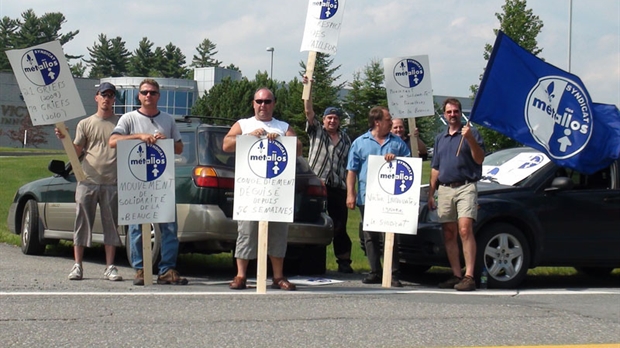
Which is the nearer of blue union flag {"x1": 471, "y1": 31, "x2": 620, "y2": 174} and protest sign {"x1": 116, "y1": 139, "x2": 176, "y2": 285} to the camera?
protest sign {"x1": 116, "y1": 139, "x2": 176, "y2": 285}

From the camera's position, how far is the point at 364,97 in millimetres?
59844

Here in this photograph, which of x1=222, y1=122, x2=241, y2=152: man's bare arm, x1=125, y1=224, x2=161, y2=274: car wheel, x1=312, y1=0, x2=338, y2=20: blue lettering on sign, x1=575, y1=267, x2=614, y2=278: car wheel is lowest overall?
x1=575, y1=267, x2=614, y2=278: car wheel

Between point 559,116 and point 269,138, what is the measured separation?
3139mm

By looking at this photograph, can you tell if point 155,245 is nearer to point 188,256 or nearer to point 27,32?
point 188,256

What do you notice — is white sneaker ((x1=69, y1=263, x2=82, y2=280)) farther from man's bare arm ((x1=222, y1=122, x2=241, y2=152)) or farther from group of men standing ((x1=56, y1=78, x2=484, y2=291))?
man's bare arm ((x1=222, y1=122, x2=241, y2=152))

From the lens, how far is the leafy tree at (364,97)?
59.5 m

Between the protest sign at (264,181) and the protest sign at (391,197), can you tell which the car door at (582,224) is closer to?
the protest sign at (391,197)

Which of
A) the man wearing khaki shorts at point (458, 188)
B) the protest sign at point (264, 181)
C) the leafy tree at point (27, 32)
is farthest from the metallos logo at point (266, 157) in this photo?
the leafy tree at point (27, 32)

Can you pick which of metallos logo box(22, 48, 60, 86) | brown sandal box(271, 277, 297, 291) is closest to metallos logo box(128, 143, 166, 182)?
metallos logo box(22, 48, 60, 86)

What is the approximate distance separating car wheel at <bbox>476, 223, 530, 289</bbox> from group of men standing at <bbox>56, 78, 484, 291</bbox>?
13.1 inches

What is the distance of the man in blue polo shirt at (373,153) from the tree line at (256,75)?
2.23 meters

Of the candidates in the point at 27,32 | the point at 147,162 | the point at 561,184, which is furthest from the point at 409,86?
the point at 27,32

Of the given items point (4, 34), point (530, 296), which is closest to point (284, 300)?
point (530, 296)

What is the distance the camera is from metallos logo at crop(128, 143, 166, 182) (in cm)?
863
